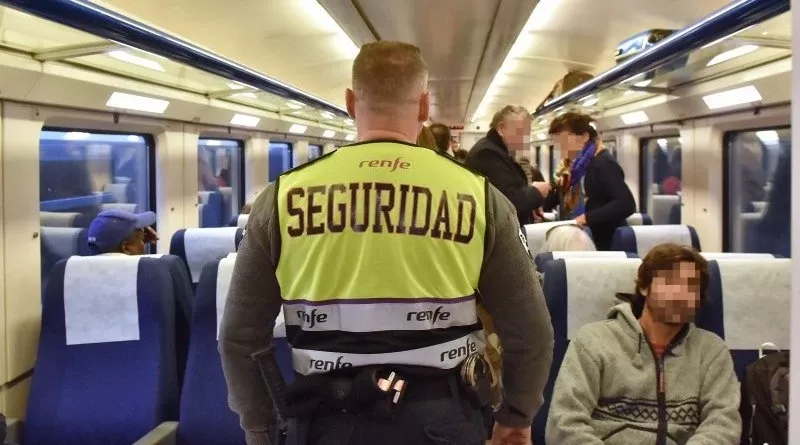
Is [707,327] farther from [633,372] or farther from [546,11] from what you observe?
[546,11]

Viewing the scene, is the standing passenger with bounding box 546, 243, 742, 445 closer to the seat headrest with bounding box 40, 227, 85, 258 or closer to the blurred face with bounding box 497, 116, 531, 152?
the blurred face with bounding box 497, 116, 531, 152

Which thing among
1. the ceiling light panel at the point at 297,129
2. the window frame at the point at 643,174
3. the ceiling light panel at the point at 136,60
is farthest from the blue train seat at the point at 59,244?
the window frame at the point at 643,174

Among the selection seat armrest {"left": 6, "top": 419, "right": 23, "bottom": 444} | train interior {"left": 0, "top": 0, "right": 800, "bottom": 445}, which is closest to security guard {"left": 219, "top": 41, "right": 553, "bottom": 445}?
train interior {"left": 0, "top": 0, "right": 800, "bottom": 445}

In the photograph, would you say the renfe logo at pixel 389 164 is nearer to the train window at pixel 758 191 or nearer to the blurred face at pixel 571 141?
the blurred face at pixel 571 141

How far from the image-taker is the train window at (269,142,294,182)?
8.78 metres

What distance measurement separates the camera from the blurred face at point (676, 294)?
2.36m

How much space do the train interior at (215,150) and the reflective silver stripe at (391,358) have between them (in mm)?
→ 657

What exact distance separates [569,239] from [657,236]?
3.23 ft

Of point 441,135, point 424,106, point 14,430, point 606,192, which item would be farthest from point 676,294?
point 14,430

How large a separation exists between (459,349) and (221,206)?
5899 mm

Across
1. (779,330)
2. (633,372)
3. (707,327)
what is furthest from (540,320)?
(779,330)

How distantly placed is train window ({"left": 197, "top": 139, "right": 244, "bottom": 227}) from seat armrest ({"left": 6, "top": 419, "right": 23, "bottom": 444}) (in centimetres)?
341

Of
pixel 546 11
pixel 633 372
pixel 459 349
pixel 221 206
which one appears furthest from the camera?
pixel 221 206

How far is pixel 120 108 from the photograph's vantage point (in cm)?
405
